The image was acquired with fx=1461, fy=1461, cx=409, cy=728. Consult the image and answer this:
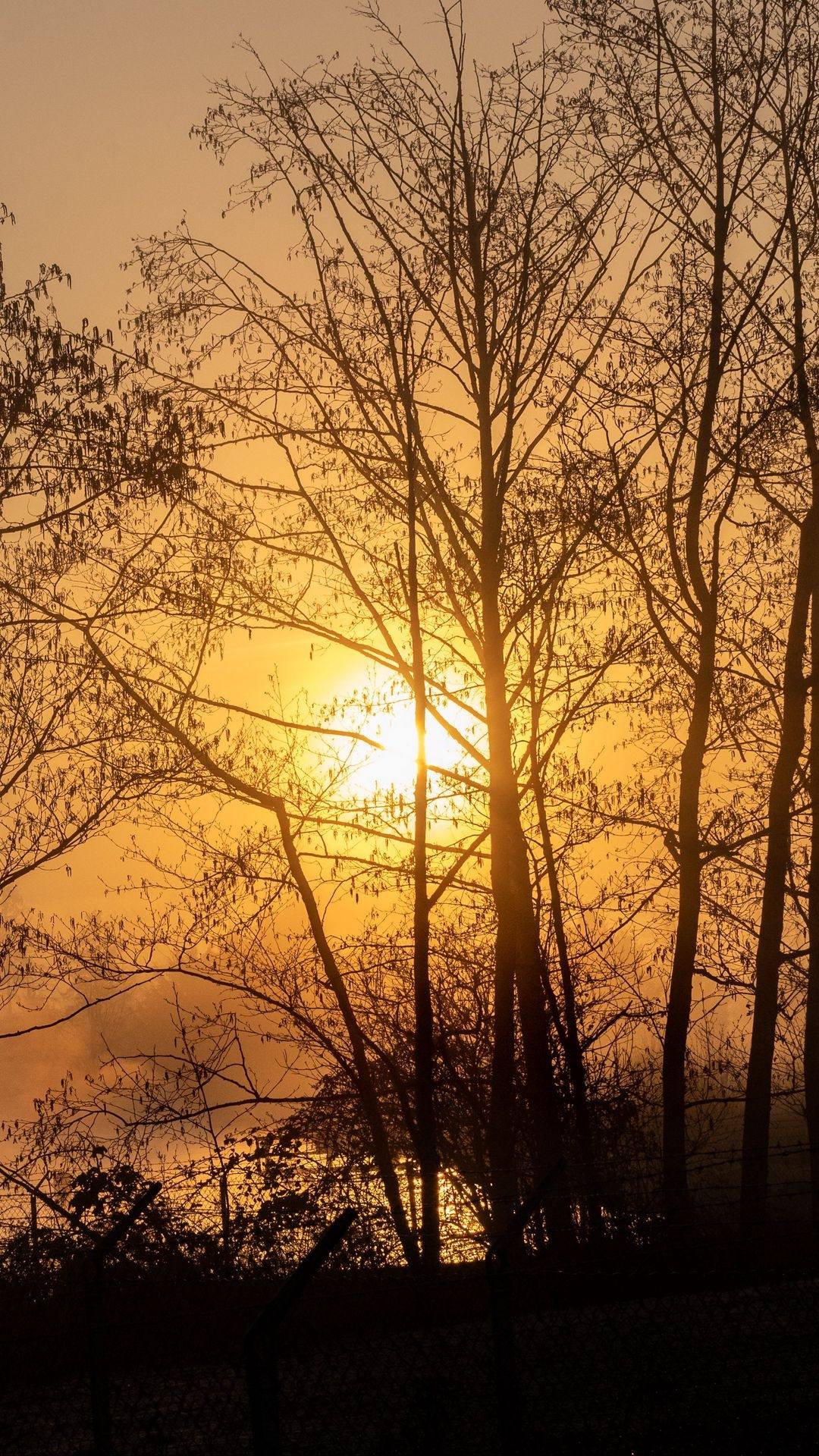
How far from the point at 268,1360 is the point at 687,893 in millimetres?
12451

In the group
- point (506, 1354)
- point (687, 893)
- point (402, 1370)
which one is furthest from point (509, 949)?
point (506, 1354)

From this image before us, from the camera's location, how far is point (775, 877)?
1808 cm

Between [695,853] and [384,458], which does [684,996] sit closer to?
[695,853]

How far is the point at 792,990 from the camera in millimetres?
19953

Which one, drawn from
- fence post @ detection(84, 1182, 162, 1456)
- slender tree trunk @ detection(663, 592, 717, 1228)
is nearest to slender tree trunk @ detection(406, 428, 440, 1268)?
slender tree trunk @ detection(663, 592, 717, 1228)

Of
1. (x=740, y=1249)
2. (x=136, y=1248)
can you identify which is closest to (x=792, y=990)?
(x=740, y=1249)

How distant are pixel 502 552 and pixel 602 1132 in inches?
256

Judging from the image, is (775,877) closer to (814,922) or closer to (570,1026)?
(814,922)

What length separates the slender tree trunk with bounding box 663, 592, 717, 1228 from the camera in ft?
56.2

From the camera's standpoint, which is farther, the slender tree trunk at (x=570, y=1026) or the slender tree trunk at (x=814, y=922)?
the slender tree trunk at (x=814, y=922)

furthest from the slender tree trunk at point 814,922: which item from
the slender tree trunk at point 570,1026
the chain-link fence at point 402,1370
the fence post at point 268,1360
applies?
the fence post at point 268,1360

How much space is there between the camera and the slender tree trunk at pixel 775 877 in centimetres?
1741

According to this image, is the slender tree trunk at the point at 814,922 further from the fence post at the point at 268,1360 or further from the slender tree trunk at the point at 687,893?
the fence post at the point at 268,1360

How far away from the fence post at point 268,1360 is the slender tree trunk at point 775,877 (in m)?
12.1
